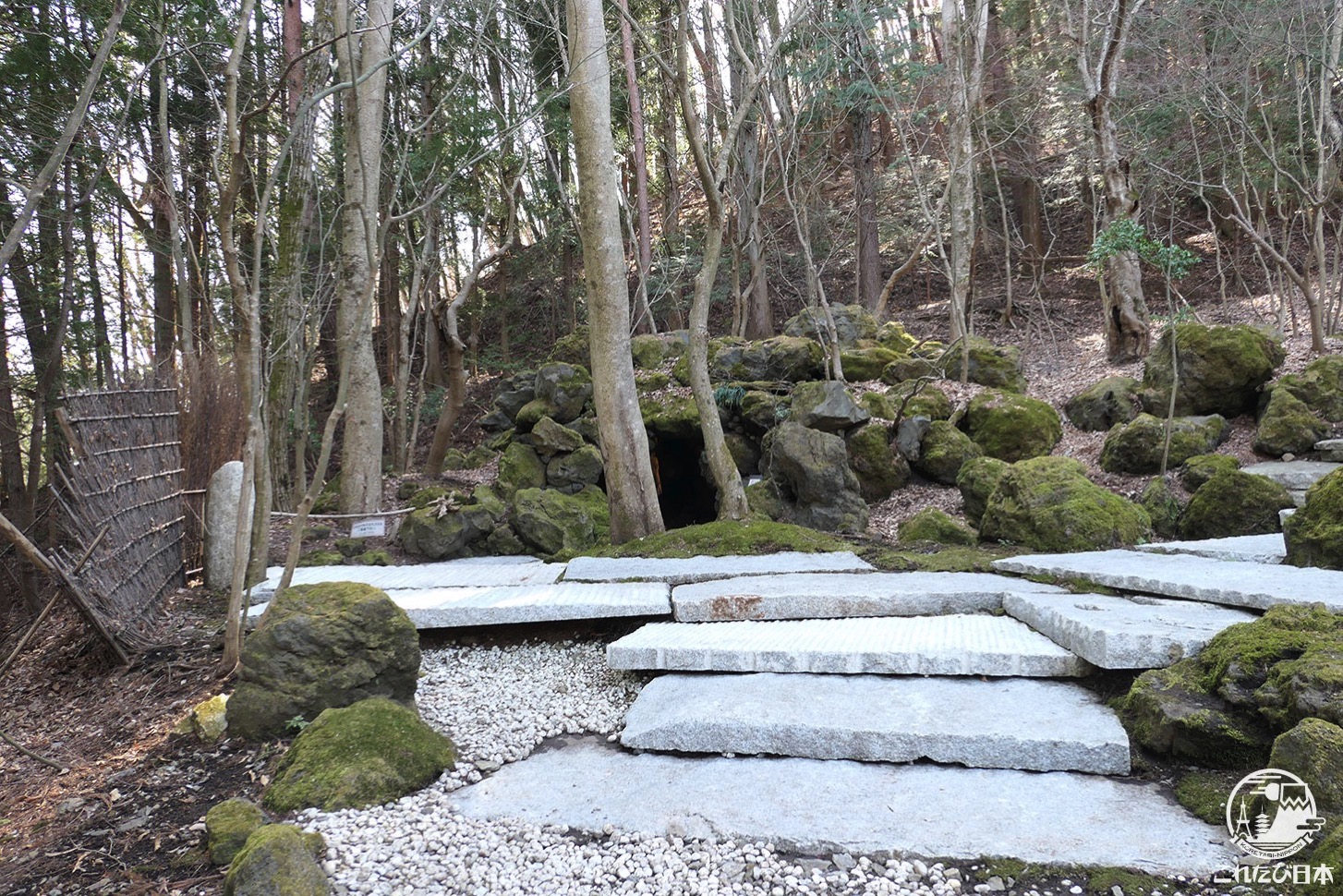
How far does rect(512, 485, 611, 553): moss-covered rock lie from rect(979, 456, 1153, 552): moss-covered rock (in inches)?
128

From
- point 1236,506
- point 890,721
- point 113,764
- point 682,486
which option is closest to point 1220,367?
point 1236,506

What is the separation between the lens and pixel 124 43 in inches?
340

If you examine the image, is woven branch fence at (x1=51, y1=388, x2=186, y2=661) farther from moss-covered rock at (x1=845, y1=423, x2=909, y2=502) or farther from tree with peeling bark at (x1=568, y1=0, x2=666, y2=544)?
moss-covered rock at (x1=845, y1=423, x2=909, y2=502)

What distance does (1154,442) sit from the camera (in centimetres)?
716

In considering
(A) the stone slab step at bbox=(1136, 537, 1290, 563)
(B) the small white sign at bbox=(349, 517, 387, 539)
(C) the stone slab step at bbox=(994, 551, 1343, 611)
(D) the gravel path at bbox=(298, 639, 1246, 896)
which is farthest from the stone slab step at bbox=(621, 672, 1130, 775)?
(B) the small white sign at bbox=(349, 517, 387, 539)

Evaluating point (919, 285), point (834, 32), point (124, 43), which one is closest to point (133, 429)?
point (124, 43)

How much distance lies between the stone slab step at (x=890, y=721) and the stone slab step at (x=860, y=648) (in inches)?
2.0

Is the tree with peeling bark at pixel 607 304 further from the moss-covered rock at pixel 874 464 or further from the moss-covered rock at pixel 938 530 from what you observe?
the moss-covered rock at pixel 874 464

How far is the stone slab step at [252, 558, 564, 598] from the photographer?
4.49m

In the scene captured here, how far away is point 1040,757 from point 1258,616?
1.19 meters

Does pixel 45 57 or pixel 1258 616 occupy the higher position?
pixel 45 57

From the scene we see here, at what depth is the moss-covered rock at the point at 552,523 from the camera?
672 cm

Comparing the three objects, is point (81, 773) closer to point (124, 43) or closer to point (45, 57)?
point (45, 57)

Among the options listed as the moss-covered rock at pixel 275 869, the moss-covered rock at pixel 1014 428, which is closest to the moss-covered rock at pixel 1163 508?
the moss-covered rock at pixel 1014 428
